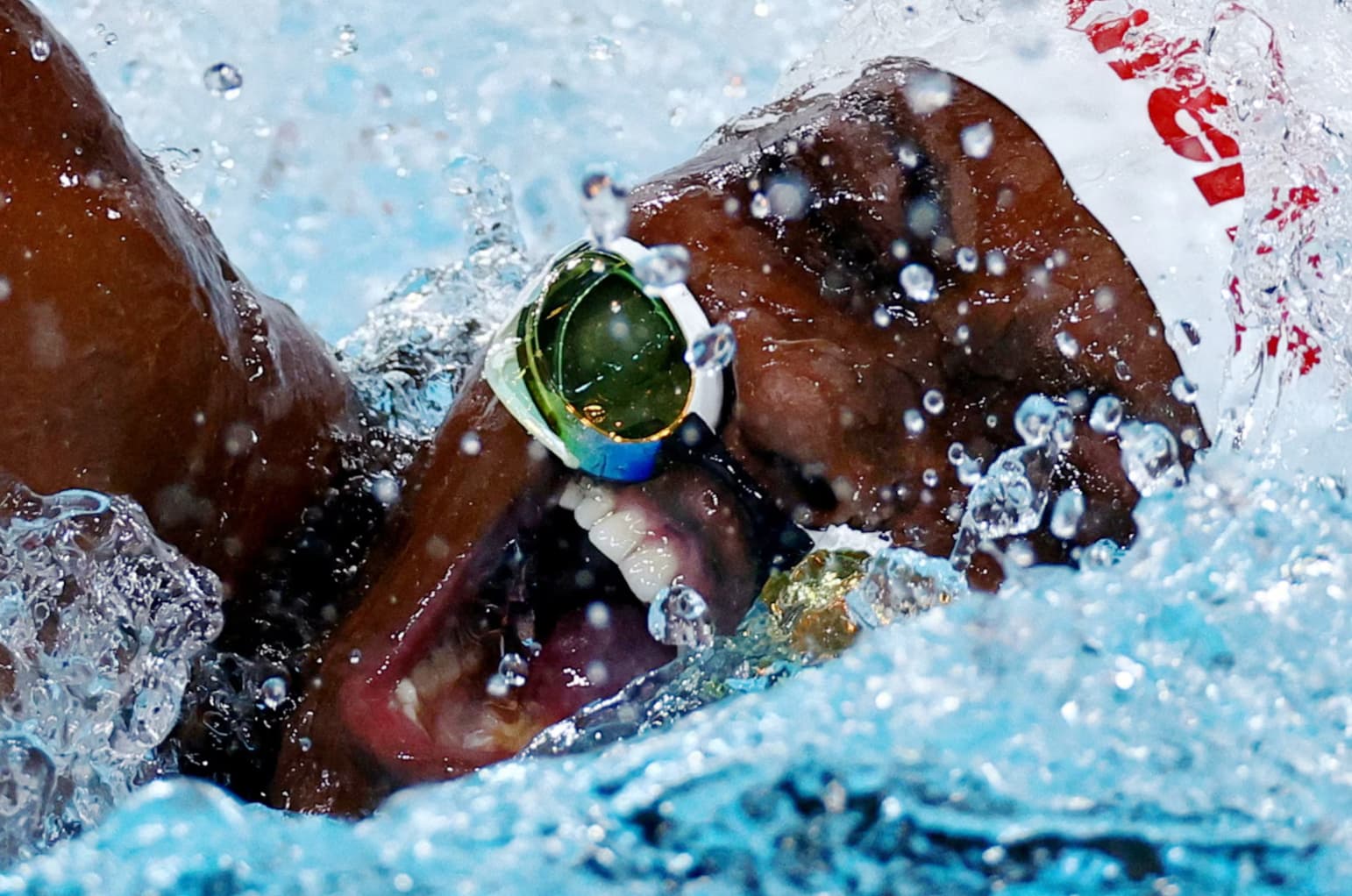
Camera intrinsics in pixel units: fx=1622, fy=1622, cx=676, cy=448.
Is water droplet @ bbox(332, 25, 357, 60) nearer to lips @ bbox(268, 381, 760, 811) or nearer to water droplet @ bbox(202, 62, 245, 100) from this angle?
water droplet @ bbox(202, 62, 245, 100)

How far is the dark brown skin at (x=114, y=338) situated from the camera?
1051 mm

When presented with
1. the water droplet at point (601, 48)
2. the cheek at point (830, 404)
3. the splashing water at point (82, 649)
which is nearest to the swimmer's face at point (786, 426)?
the cheek at point (830, 404)

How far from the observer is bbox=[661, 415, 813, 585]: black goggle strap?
1133 mm

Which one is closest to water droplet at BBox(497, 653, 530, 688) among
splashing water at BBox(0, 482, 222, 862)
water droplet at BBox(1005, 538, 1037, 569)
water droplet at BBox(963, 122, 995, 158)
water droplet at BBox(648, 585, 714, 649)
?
water droplet at BBox(648, 585, 714, 649)

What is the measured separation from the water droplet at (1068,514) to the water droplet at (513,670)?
0.39m

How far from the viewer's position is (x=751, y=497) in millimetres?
1137

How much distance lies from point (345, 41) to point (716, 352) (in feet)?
4.69

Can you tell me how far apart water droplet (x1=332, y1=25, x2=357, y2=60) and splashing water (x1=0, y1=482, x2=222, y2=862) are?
1430mm

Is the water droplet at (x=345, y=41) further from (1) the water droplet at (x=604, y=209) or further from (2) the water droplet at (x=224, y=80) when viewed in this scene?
(1) the water droplet at (x=604, y=209)

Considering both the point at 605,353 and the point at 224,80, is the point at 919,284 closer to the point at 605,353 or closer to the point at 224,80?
the point at 605,353

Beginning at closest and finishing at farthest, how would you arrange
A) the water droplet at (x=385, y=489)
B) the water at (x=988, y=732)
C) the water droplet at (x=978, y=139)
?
the water at (x=988, y=732)
the water droplet at (x=978, y=139)
the water droplet at (x=385, y=489)

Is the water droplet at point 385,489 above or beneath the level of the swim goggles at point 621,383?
beneath

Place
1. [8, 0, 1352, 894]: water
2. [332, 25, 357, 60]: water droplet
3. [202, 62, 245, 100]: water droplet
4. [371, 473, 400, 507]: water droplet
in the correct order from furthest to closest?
[332, 25, 357, 60]: water droplet < [202, 62, 245, 100]: water droplet < [371, 473, 400, 507]: water droplet < [8, 0, 1352, 894]: water

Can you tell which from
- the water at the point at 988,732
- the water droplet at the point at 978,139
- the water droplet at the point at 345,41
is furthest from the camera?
the water droplet at the point at 345,41
